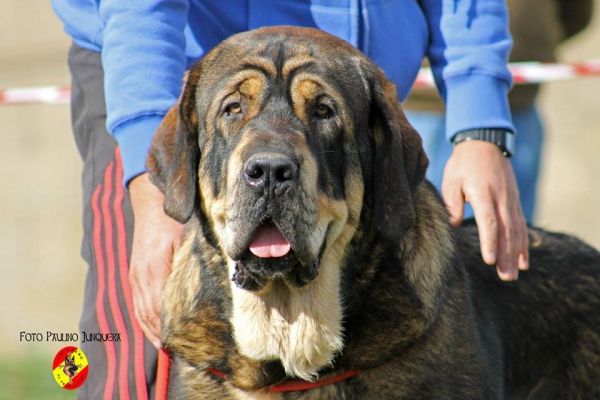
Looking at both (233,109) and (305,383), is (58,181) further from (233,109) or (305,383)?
(305,383)

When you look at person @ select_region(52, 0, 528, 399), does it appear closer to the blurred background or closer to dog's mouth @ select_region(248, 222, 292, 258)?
dog's mouth @ select_region(248, 222, 292, 258)

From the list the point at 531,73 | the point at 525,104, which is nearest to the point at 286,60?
the point at 525,104

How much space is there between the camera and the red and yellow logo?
140 inches

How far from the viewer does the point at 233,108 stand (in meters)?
3.20

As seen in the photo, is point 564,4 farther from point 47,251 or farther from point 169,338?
point 47,251

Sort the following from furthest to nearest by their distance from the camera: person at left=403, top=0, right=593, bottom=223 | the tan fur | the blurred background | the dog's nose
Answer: the blurred background
person at left=403, top=0, right=593, bottom=223
the tan fur
the dog's nose

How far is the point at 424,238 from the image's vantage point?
10.8 ft

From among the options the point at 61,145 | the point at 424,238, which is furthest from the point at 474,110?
the point at 61,145

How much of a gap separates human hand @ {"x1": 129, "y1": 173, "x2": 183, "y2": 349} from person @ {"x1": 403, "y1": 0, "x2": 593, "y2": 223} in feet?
9.08

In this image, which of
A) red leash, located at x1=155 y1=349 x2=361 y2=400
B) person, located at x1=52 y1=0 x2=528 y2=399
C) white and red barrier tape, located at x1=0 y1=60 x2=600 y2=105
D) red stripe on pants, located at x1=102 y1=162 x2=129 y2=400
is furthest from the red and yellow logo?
white and red barrier tape, located at x1=0 y1=60 x2=600 y2=105

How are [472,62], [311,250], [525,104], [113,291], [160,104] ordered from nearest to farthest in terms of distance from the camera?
[311,250]
[160,104]
[113,291]
[472,62]
[525,104]

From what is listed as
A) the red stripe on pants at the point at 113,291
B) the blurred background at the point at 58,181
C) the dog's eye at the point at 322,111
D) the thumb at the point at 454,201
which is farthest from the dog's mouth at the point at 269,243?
the blurred background at the point at 58,181

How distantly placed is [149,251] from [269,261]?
54cm

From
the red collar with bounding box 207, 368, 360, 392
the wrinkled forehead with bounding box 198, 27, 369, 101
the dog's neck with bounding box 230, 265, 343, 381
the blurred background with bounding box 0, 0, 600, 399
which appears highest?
the wrinkled forehead with bounding box 198, 27, 369, 101
